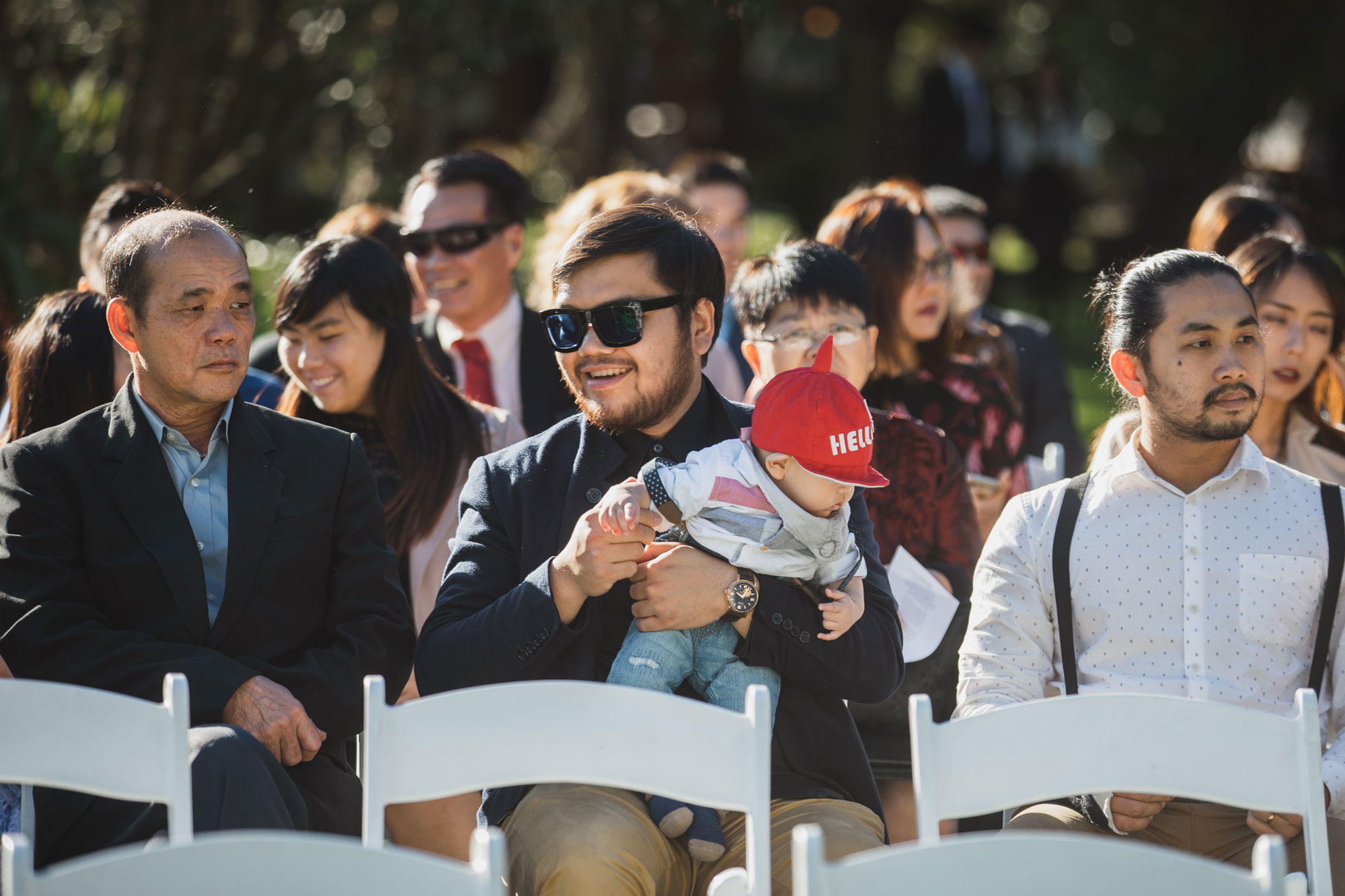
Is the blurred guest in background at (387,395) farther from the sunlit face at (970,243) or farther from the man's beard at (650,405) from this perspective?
the sunlit face at (970,243)

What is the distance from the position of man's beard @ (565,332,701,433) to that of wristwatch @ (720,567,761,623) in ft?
1.54

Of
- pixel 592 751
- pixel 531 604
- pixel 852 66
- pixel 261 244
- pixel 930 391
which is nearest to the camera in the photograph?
pixel 592 751

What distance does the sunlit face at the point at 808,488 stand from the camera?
269cm

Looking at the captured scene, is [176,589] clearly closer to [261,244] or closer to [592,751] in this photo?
[592,751]

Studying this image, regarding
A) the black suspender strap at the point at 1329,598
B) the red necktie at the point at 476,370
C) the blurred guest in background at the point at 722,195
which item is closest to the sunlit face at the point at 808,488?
the black suspender strap at the point at 1329,598

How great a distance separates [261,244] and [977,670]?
722 centimetres

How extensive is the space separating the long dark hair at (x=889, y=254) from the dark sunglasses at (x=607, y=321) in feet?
4.65

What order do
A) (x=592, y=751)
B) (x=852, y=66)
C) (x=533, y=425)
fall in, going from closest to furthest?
(x=592, y=751), (x=533, y=425), (x=852, y=66)

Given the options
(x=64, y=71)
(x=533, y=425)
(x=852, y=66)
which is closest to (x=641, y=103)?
(x=852, y=66)

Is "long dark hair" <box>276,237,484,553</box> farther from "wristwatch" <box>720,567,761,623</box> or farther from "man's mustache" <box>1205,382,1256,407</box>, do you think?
"man's mustache" <box>1205,382,1256,407</box>

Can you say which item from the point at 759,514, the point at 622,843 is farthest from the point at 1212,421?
the point at 622,843

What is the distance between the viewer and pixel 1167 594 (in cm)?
303

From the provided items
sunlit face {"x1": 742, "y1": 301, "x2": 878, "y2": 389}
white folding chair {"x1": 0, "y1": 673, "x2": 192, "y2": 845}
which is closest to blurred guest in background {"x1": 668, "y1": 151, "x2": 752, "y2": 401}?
sunlit face {"x1": 742, "y1": 301, "x2": 878, "y2": 389}

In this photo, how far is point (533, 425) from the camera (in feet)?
15.3
